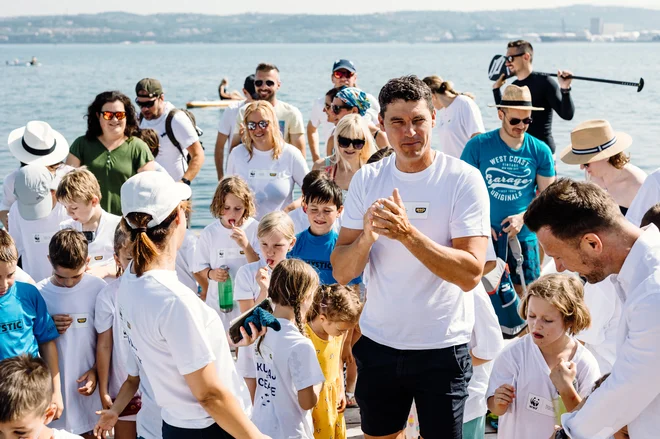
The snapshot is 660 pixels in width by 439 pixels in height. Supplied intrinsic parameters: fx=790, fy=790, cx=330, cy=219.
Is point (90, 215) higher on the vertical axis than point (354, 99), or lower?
lower

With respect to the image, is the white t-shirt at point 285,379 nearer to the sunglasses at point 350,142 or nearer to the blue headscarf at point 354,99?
the sunglasses at point 350,142

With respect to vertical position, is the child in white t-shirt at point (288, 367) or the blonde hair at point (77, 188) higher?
the blonde hair at point (77, 188)

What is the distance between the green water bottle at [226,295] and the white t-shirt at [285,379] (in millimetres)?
1637

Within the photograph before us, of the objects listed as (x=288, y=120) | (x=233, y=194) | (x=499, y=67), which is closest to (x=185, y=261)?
(x=233, y=194)

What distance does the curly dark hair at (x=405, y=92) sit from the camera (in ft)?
10.2

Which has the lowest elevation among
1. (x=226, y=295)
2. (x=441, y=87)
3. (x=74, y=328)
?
(x=226, y=295)

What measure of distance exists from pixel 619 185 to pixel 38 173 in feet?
12.4

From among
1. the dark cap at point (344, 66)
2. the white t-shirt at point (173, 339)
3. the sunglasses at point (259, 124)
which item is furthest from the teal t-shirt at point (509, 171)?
the white t-shirt at point (173, 339)

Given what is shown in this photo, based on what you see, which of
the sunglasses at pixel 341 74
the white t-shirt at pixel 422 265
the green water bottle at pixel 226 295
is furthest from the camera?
the sunglasses at pixel 341 74

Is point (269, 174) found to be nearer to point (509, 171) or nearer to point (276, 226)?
point (276, 226)

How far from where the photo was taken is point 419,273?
3100 millimetres

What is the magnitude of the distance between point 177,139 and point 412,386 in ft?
14.9

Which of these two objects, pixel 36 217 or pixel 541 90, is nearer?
pixel 36 217

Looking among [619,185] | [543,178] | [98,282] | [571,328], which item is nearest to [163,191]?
[98,282]
